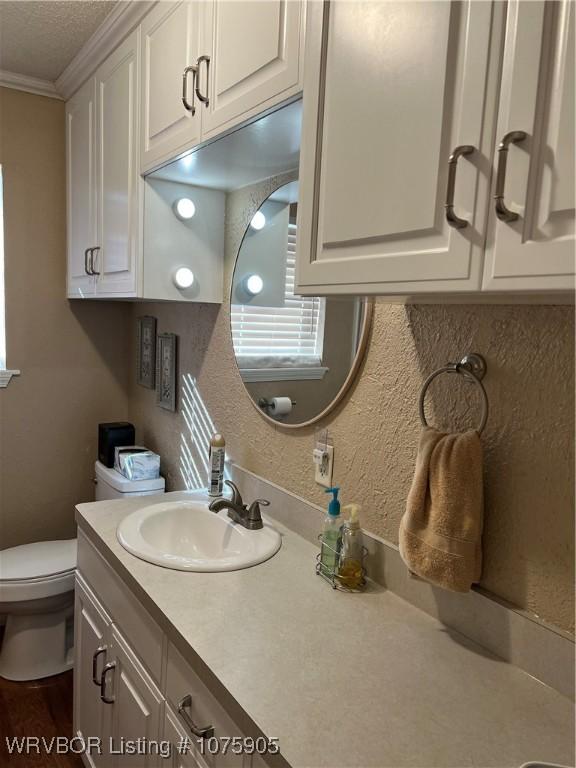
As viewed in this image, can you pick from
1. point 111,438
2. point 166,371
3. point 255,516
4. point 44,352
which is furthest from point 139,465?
point 255,516

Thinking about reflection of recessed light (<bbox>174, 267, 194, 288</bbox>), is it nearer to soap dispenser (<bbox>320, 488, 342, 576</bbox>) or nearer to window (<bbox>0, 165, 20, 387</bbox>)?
soap dispenser (<bbox>320, 488, 342, 576</bbox>)

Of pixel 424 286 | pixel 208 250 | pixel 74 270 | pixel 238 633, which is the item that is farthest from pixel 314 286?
pixel 74 270

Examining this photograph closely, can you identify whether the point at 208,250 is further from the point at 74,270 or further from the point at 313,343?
the point at 74,270

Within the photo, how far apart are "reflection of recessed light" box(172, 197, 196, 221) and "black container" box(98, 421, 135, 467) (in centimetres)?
111

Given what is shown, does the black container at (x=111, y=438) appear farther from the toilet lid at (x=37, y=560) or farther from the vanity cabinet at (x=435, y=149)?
the vanity cabinet at (x=435, y=149)

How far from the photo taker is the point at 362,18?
2.85 ft

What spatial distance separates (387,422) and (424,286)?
1.77 feet

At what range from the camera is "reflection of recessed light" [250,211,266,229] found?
5.66 feet

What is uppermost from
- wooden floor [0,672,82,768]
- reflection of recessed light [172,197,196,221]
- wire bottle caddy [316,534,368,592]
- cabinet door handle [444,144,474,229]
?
reflection of recessed light [172,197,196,221]

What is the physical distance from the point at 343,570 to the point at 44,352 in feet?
6.50

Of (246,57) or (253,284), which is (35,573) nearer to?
(253,284)

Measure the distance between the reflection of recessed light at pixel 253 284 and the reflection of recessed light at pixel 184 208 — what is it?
31 centimetres

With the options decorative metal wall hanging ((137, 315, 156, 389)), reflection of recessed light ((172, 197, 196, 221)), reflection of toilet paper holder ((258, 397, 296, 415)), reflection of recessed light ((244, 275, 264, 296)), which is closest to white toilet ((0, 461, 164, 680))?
decorative metal wall hanging ((137, 315, 156, 389))

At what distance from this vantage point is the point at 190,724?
1028 mm
